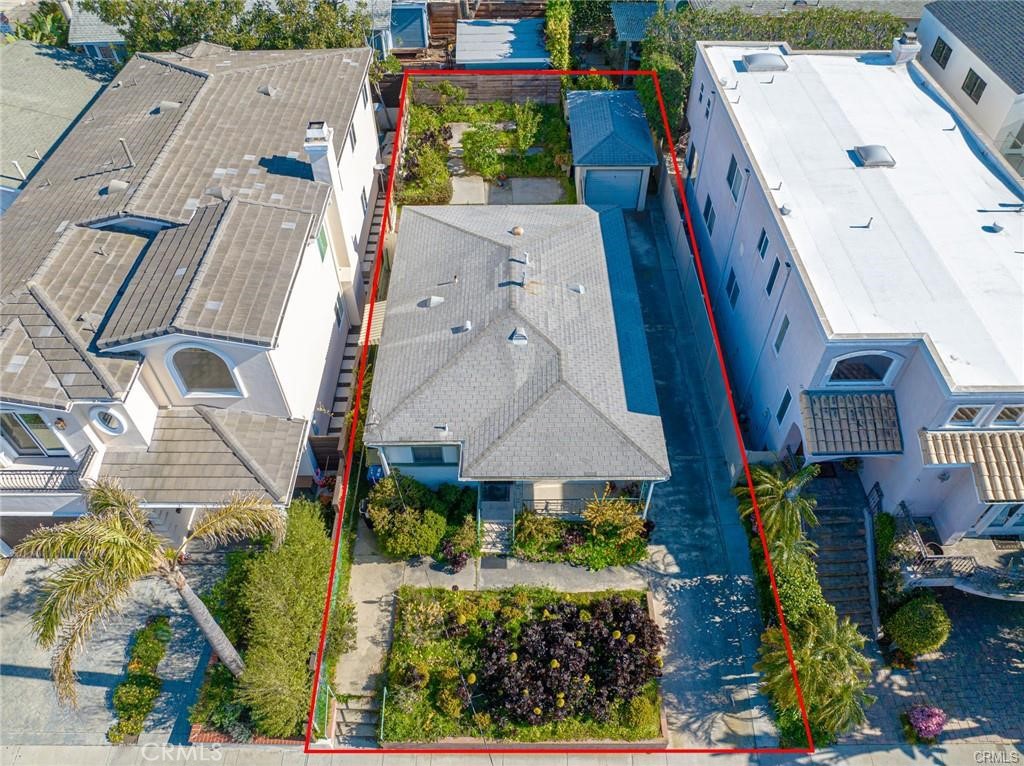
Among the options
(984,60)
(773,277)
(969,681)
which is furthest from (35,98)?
(984,60)

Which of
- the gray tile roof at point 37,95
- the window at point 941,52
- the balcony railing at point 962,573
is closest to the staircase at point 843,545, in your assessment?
the balcony railing at point 962,573

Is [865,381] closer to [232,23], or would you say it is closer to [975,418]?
[975,418]

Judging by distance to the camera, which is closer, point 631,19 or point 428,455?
point 428,455

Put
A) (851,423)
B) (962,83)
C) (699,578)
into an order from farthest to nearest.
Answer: (962,83), (699,578), (851,423)

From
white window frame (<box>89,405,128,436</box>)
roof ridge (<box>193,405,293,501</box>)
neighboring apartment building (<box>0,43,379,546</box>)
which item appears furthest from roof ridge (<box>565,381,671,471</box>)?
white window frame (<box>89,405,128,436</box>)

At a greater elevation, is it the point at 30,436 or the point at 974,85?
the point at 974,85

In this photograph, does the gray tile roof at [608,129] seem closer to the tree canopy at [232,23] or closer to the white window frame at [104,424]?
the tree canopy at [232,23]

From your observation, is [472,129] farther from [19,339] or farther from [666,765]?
[666,765]
